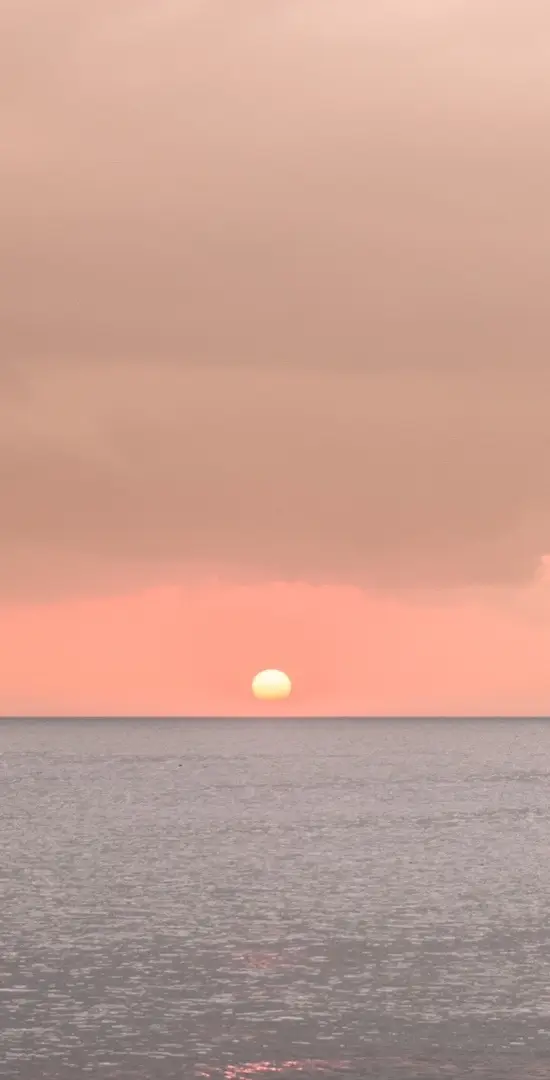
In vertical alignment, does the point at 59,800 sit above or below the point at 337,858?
above

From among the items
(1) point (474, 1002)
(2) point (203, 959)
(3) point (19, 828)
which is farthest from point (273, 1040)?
(3) point (19, 828)

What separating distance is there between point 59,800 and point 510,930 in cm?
12807

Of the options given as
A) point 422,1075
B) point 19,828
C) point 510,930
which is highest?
point 19,828

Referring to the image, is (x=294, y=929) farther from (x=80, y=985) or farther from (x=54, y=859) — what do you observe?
(x=54, y=859)

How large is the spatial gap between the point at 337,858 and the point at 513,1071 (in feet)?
217

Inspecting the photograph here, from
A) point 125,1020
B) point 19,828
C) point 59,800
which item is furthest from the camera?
point 59,800

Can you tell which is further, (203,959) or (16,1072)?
(203,959)

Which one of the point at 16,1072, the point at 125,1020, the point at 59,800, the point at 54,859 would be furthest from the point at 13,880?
the point at 59,800

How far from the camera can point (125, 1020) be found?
48.0m

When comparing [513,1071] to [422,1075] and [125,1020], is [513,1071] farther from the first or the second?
[125,1020]

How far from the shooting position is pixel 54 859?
107m

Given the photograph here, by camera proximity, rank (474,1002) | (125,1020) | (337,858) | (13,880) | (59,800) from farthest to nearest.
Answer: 1. (59,800)
2. (337,858)
3. (13,880)
4. (474,1002)
5. (125,1020)

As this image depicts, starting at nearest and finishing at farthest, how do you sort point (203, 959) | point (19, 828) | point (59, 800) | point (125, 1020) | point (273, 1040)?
point (273, 1040), point (125, 1020), point (203, 959), point (19, 828), point (59, 800)

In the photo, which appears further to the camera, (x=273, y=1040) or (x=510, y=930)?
(x=510, y=930)
